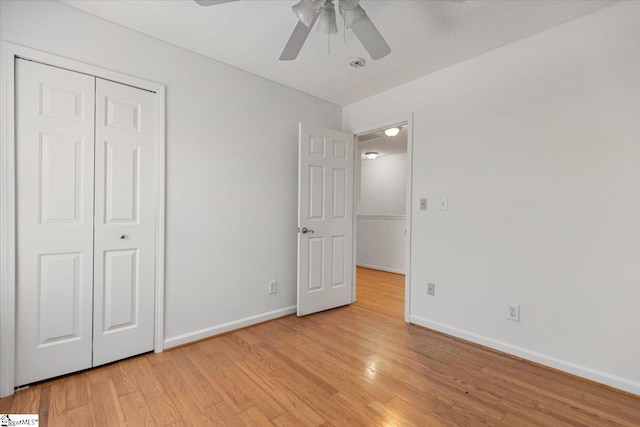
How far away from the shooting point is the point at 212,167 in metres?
2.54

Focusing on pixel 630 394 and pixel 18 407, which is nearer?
pixel 18 407

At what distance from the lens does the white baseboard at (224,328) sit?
7.73 feet

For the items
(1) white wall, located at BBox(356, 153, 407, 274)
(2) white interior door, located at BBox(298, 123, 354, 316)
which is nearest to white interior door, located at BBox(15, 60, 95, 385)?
(2) white interior door, located at BBox(298, 123, 354, 316)

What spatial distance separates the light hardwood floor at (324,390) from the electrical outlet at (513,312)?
12.0 inches

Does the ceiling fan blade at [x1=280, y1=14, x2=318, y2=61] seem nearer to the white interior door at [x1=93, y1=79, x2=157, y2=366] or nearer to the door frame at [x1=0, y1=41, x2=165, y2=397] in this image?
the white interior door at [x1=93, y1=79, x2=157, y2=366]

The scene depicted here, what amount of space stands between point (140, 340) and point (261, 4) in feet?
Answer: 8.27

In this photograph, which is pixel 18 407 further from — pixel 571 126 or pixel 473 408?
pixel 571 126

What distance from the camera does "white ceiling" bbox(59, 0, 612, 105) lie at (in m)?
1.86

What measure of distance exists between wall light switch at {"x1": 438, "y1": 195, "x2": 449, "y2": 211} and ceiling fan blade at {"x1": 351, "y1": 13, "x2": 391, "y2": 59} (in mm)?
1417

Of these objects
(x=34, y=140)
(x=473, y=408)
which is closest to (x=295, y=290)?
(x=473, y=408)

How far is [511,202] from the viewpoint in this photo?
227 cm

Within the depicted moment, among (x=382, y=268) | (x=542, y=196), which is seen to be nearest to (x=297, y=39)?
(x=542, y=196)

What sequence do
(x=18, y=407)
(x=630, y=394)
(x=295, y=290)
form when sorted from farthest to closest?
(x=295, y=290)
(x=630, y=394)
(x=18, y=407)

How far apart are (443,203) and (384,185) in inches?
161
